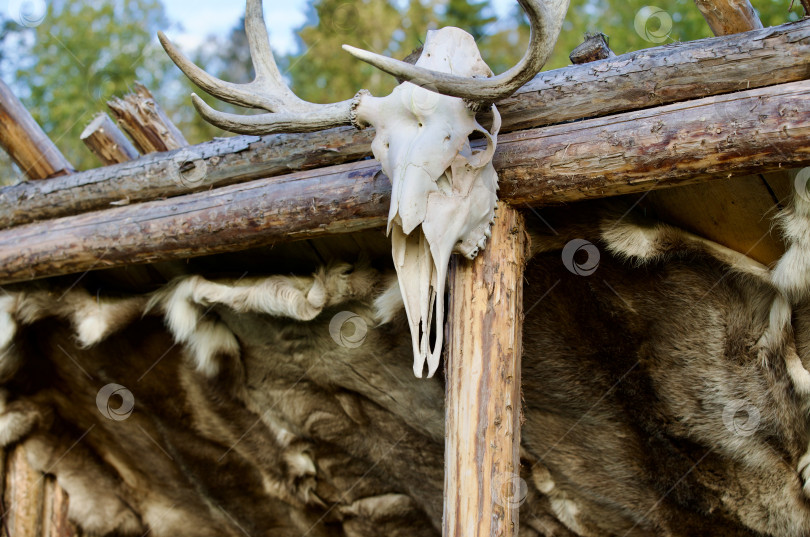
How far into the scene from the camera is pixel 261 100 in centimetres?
243

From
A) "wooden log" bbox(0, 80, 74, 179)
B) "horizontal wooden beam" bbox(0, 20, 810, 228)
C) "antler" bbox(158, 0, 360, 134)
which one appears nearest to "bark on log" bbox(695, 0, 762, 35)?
"horizontal wooden beam" bbox(0, 20, 810, 228)

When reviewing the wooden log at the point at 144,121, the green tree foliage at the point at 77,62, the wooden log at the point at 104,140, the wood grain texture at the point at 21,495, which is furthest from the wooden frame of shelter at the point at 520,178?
the green tree foliage at the point at 77,62

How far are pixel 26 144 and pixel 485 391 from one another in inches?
91.7

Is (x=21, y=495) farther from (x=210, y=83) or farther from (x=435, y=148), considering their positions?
(x=435, y=148)

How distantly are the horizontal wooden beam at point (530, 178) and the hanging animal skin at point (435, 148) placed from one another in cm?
16

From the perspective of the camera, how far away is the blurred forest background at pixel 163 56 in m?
10.8

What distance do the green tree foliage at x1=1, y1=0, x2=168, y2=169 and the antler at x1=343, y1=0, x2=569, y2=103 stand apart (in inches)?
393

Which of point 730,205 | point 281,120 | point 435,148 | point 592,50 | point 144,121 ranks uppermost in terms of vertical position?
point 144,121

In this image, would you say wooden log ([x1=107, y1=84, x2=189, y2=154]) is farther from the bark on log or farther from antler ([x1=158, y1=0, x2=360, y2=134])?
the bark on log

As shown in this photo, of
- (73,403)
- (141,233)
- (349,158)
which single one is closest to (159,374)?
(73,403)

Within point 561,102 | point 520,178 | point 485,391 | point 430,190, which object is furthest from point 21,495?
point 561,102

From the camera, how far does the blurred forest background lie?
35.4 ft

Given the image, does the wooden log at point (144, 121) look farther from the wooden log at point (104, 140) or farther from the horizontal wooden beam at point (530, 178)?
the horizontal wooden beam at point (530, 178)

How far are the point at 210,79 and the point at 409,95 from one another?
0.64m
